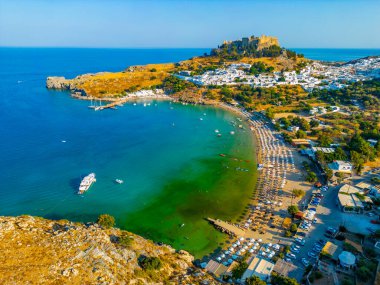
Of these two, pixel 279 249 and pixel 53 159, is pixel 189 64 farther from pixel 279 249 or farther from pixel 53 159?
pixel 279 249

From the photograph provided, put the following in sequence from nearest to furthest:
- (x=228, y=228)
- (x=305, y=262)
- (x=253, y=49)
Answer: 1. (x=305, y=262)
2. (x=228, y=228)
3. (x=253, y=49)

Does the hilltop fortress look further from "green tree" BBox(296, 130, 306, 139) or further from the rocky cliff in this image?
"green tree" BBox(296, 130, 306, 139)

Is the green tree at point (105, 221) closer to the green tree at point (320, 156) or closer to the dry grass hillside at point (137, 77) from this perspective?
the green tree at point (320, 156)

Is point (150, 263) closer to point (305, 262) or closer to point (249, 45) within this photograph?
point (305, 262)

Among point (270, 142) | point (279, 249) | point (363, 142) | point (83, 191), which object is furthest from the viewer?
point (270, 142)

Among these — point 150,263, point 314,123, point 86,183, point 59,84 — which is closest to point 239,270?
point 150,263

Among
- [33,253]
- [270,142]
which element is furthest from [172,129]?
[33,253]

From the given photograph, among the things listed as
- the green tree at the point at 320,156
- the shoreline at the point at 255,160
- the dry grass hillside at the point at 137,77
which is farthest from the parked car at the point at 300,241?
the dry grass hillside at the point at 137,77
